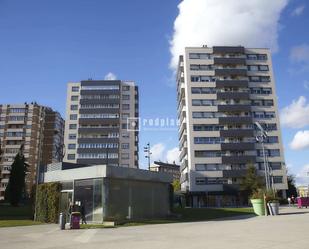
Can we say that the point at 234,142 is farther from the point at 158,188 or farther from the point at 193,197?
the point at 158,188

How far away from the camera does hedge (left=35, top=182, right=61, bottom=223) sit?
87.9 feet

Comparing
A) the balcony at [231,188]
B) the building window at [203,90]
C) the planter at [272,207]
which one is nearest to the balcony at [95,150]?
the building window at [203,90]

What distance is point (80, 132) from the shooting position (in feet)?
314

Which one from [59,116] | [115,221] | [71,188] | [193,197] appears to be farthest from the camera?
[59,116]

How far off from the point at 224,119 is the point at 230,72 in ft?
39.8

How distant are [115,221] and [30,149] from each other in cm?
10388

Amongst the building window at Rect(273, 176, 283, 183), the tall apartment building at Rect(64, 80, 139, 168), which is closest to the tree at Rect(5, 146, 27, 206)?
the tall apartment building at Rect(64, 80, 139, 168)

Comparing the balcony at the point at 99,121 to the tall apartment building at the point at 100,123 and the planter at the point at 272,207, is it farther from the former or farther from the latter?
the planter at the point at 272,207

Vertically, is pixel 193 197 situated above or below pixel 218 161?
below

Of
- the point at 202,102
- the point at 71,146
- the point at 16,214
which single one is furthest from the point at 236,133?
the point at 16,214

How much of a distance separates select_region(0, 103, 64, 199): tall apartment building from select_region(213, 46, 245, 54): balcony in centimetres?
6009

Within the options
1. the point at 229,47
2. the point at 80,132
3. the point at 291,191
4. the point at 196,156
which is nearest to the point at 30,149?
the point at 80,132

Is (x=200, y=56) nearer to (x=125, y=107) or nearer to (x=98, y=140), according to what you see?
(x=125, y=107)

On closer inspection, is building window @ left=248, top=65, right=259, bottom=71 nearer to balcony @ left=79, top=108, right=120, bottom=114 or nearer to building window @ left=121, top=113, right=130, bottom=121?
building window @ left=121, top=113, right=130, bottom=121
